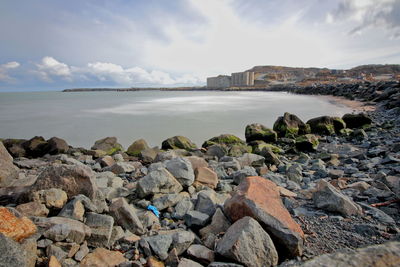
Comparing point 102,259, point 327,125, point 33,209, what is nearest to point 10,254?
point 102,259

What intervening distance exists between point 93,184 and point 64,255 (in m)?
0.88

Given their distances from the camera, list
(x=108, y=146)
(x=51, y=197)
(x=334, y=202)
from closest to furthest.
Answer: (x=51, y=197), (x=334, y=202), (x=108, y=146)

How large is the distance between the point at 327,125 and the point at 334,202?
728 centimetres

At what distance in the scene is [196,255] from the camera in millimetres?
1820

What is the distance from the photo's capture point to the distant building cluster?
101m

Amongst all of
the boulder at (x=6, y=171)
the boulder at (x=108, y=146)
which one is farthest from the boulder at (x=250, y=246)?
the boulder at (x=108, y=146)

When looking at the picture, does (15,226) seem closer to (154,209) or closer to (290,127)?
(154,209)

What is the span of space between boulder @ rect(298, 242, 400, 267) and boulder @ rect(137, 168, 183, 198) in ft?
6.34

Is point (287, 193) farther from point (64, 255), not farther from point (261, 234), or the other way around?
point (64, 255)

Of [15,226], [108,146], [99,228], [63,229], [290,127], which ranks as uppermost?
[15,226]

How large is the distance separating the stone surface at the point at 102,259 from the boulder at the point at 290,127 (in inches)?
307

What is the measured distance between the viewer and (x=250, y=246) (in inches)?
66.7

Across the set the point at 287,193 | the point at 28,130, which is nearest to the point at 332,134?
the point at 287,193

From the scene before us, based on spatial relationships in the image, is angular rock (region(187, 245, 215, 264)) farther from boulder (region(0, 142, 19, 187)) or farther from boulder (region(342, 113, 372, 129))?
boulder (region(342, 113, 372, 129))
